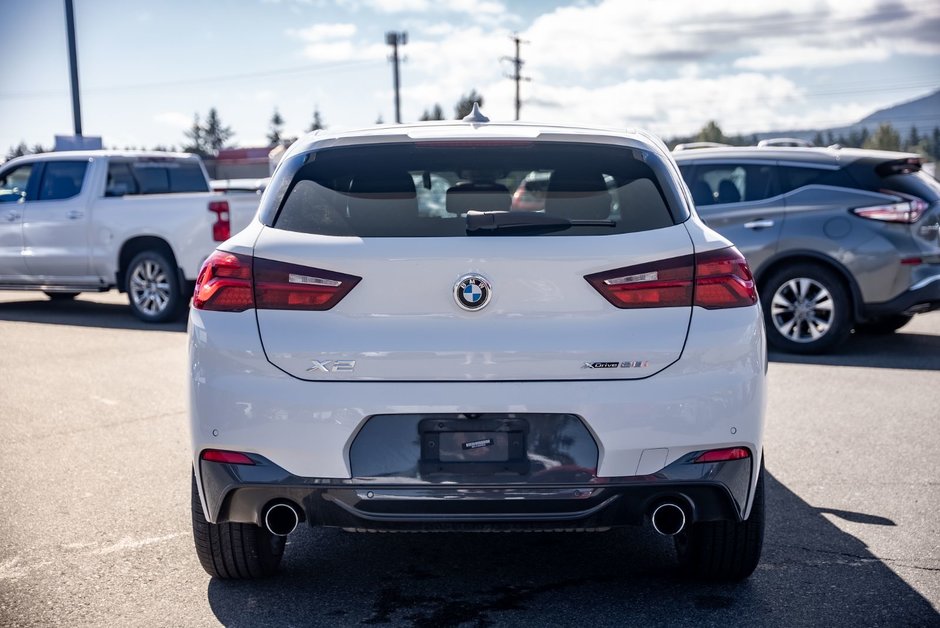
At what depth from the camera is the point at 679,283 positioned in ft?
11.6

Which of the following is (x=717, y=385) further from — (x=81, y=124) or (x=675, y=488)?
(x=81, y=124)

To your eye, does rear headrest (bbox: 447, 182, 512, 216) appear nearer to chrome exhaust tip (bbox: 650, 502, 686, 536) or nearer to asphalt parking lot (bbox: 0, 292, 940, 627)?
chrome exhaust tip (bbox: 650, 502, 686, 536)

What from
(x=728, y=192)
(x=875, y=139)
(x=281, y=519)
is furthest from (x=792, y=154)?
(x=875, y=139)

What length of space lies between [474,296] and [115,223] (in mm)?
10428

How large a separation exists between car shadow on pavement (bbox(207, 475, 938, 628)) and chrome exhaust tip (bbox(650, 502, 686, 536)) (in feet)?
1.21

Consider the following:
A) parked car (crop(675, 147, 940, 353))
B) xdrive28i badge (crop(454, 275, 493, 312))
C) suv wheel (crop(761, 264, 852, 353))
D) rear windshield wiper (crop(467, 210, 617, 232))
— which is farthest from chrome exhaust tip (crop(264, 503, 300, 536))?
suv wheel (crop(761, 264, 852, 353))

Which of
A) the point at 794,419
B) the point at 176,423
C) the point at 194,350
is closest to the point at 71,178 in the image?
the point at 176,423

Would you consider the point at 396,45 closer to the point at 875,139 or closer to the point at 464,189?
the point at 464,189

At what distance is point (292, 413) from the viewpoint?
3498 millimetres

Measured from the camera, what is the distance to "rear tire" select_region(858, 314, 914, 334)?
11.1 meters

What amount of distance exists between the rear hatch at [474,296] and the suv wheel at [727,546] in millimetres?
837

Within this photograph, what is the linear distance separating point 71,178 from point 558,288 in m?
11.3

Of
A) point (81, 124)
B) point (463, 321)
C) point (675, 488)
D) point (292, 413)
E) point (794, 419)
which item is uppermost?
point (81, 124)

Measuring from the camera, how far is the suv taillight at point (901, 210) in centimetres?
952
